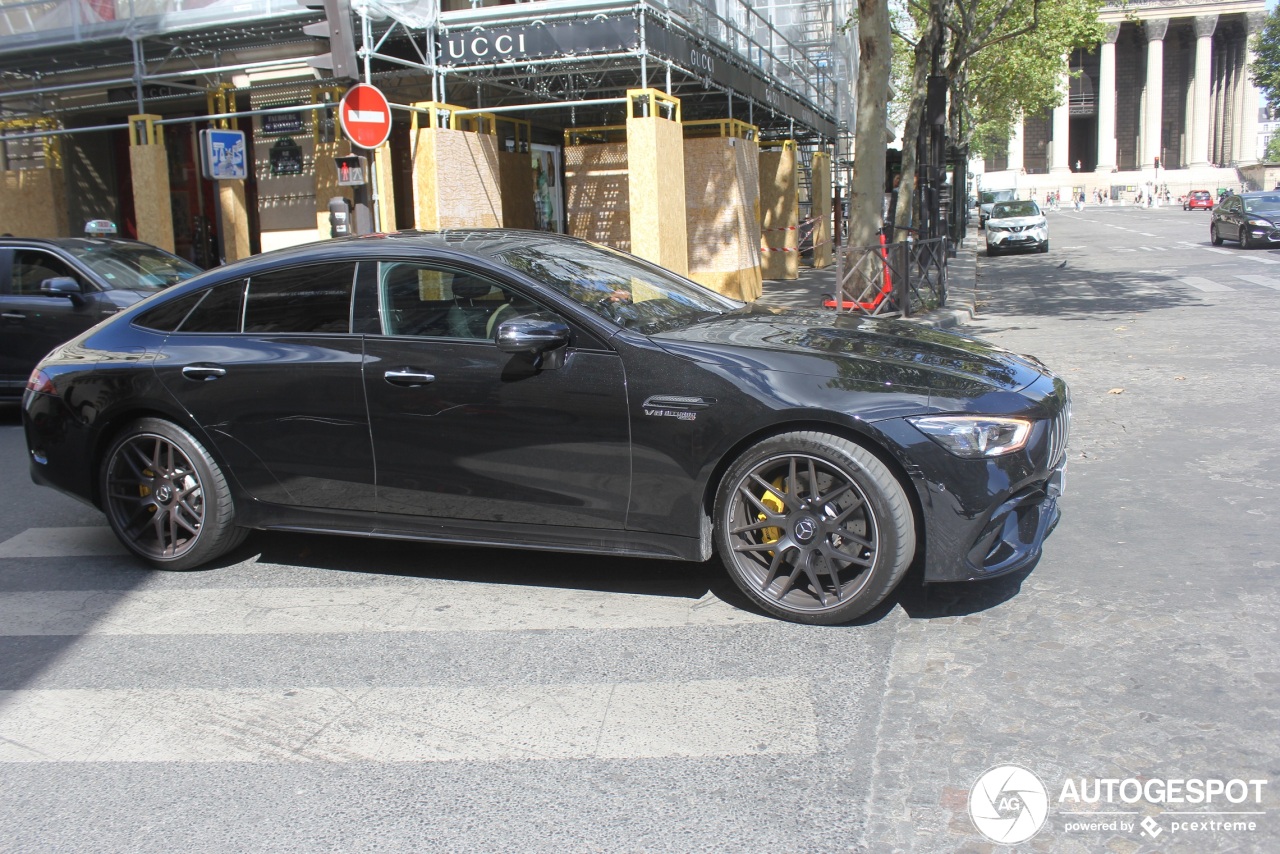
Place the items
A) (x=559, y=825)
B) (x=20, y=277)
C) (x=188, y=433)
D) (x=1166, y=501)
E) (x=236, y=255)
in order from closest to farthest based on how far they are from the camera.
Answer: (x=559, y=825), (x=188, y=433), (x=1166, y=501), (x=20, y=277), (x=236, y=255)

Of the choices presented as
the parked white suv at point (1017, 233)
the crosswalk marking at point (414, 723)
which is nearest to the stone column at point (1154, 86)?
the parked white suv at point (1017, 233)

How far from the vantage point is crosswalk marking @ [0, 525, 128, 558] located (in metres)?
6.03

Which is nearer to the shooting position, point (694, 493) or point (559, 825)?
point (559, 825)

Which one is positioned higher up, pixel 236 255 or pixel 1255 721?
pixel 236 255

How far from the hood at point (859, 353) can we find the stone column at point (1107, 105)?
10094 centimetres

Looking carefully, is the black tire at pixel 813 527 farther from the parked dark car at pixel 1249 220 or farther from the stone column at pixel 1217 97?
the stone column at pixel 1217 97

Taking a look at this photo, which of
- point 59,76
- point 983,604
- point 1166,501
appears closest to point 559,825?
point 983,604

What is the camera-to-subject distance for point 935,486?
4.29 m

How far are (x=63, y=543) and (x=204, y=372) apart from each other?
1662 mm

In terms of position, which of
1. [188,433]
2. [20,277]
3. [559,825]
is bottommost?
[559,825]

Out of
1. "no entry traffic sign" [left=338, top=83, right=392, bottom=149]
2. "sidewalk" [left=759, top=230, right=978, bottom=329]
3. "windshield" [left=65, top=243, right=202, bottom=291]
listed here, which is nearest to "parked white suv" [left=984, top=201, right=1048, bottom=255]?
"sidewalk" [left=759, top=230, right=978, bottom=329]

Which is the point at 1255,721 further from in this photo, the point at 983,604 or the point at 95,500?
the point at 95,500

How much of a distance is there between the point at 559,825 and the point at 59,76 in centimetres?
1994

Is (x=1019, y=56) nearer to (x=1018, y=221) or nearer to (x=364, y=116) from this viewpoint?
(x=1018, y=221)
